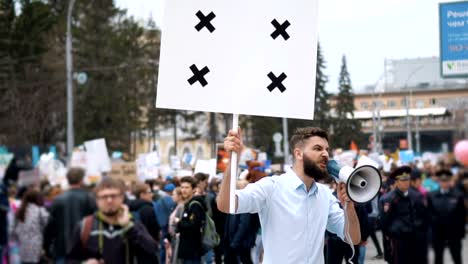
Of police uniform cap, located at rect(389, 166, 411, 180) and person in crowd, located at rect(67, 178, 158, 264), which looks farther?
police uniform cap, located at rect(389, 166, 411, 180)

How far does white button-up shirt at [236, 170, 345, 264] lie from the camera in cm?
Result: 636

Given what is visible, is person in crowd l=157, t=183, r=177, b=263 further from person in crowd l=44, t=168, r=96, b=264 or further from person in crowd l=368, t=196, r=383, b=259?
person in crowd l=368, t=196, r=383, b=259

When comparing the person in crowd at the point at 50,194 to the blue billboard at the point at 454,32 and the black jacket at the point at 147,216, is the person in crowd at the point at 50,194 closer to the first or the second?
the black jacket at the point at 147,216

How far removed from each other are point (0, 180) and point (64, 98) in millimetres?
36824

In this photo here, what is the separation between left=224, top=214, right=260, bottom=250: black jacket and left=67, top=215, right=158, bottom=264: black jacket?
6.33 meters

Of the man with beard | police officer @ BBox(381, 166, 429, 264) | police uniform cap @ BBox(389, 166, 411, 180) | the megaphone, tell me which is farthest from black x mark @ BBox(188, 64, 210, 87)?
police uniform cap @ BBox(389, 166, 411, 180)

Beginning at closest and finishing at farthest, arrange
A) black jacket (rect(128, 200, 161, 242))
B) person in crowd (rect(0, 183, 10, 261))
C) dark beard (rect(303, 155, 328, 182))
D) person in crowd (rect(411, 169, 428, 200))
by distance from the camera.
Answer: dark beard (rect(303, 155, 328, 182)), person in crowd (rect(411, 169, 428, 200)), person in crowd (rect(0, 183, 10, 261)), black jacket (rect(128, 200, 161, 242))

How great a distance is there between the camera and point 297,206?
646cm

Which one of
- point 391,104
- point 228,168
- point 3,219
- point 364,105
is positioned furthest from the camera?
point 364,105

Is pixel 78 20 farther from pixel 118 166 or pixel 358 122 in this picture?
pixel 118 166

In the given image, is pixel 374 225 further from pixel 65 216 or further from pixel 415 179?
pixel 65 216

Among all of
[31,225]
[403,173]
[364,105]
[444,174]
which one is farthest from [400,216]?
[364,105]

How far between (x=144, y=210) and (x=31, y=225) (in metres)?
1.79

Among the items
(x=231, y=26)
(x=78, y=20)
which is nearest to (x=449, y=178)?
(x=231, y=26)
